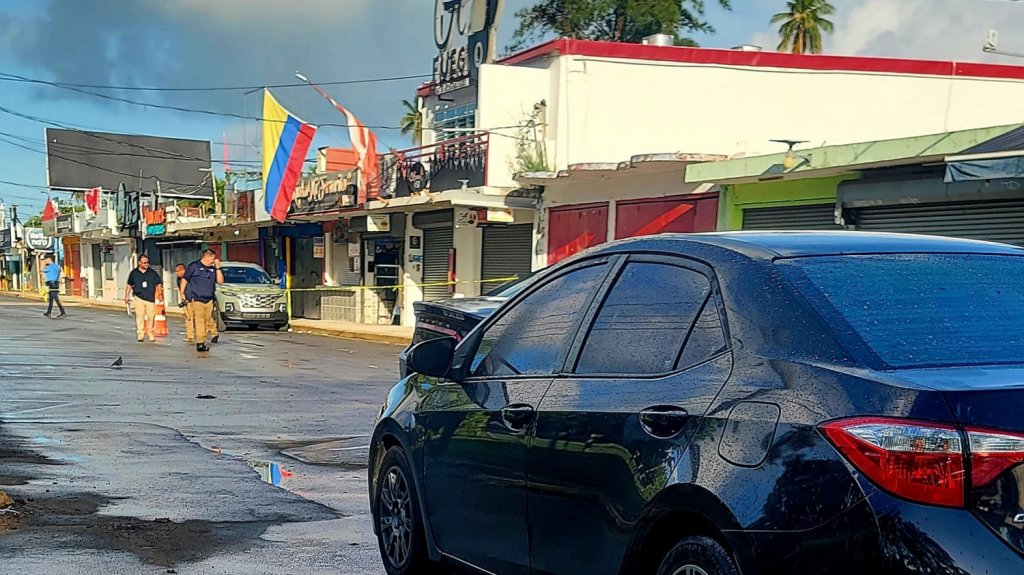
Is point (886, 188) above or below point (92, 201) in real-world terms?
above

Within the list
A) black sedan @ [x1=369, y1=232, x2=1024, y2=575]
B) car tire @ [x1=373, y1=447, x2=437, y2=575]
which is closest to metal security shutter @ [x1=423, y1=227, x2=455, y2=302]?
car tire @ [x1=373, y1=447, x2=437, y2=575]

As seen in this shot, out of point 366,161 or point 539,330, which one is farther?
point 366,161

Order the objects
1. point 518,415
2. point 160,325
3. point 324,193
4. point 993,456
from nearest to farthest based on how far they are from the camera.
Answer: point 993,456
point 518,415
point 160,325
point 324,193

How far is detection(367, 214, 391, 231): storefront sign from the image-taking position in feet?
99.7

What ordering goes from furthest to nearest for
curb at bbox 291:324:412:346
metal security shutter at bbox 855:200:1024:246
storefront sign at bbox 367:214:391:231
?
storefront sign at bbox 367:214:391:231, curb at bbox 291:324:412:346, metal security shutter at bbox 855:200:1024:246

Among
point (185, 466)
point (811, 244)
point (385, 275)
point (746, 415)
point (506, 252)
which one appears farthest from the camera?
point (385, 275)

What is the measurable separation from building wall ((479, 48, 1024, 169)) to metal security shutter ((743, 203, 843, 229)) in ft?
13.9

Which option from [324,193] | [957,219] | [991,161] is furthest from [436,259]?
[991,161]

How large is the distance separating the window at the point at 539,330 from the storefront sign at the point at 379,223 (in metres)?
26.0

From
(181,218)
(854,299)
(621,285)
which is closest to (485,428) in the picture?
(621,285)

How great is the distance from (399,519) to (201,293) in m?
15.7

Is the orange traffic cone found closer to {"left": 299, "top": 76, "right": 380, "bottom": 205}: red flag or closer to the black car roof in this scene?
{"left": 299, "top": 76, "right": 380, "bottom": 205}: red flag

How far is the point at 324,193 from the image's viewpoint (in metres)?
31.5

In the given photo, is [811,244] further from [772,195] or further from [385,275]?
[385,275]
